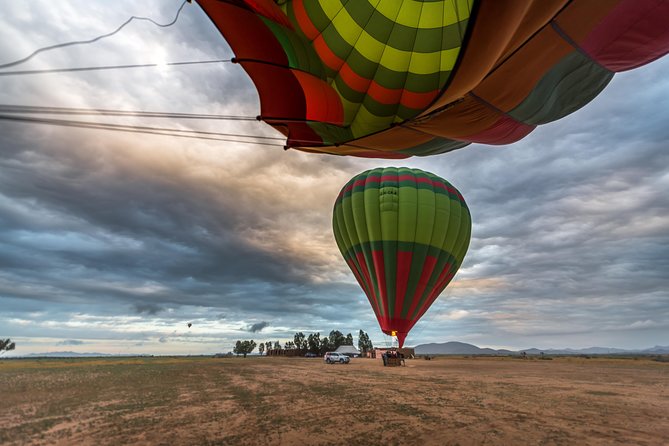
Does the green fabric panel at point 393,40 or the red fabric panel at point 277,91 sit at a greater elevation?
the green fabric panel at point 393,40

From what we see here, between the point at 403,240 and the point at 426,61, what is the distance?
17.3 metres

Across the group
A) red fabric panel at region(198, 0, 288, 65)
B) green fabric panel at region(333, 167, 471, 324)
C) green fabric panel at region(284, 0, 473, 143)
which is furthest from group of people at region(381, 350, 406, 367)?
red fabric panel at region(198, 0, 288, 65)

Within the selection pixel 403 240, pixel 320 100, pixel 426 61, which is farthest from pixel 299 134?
pixel 403 240

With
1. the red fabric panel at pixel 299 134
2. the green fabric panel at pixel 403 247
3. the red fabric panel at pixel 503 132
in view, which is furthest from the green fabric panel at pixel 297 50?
the green fabric panel at pixel 403 247

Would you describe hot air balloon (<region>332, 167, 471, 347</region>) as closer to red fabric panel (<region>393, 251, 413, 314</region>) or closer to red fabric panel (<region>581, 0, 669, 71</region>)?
red fabric panel (<region>393, 251, 413, 314</region>)

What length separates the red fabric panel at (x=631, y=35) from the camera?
6324mm

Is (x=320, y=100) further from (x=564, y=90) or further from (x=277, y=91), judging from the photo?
(x=564, y=90)

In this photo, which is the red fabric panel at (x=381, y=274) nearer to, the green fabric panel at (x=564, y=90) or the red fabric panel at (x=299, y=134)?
the red fabric panel at (x=299, y=134)

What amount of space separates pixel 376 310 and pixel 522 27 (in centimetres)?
2278

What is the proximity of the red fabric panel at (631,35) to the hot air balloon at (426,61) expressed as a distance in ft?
0.06

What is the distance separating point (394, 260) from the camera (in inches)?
1002

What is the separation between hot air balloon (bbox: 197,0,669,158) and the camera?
651 centimetres

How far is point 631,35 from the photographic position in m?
6.83

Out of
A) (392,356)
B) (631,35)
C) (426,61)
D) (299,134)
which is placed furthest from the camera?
(392,356)
